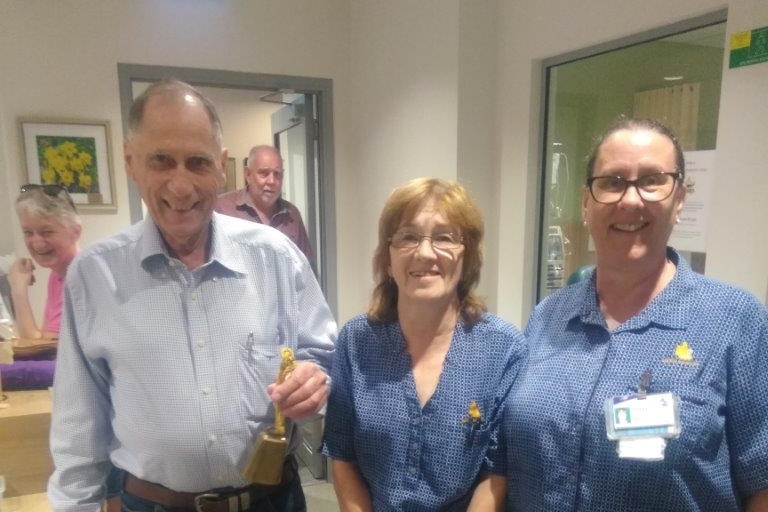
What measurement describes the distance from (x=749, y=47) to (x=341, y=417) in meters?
1.64

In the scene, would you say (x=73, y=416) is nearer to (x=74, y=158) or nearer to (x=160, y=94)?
(x=160, y=94)

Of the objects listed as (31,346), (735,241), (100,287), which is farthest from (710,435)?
(31,346)

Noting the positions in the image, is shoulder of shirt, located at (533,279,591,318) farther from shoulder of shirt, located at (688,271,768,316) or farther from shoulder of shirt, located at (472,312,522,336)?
shoulder of shirt, located at (688,271,768,316)

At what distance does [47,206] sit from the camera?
1.91m

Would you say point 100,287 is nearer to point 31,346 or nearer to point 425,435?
point 425,435

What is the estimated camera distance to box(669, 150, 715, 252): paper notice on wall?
5.97ft

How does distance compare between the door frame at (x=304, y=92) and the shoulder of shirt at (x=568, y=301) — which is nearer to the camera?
the shoulder of shirt at (x=568, y=301)

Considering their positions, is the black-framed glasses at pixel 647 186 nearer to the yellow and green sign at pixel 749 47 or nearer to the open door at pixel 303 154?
the yellow and green sign at pixel 749 47

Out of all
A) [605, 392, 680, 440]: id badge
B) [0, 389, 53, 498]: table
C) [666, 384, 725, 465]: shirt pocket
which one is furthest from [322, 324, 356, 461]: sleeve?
[0, 389, 53, 498]: table

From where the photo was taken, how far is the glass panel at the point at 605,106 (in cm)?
188

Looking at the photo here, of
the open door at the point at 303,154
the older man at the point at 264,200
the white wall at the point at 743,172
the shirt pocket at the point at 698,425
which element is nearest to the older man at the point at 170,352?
the shirt pocket at the point at 698,425

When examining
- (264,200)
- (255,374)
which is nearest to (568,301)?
(255,374)

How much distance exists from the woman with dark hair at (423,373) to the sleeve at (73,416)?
0.57m

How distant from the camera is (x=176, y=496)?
1.24 m
